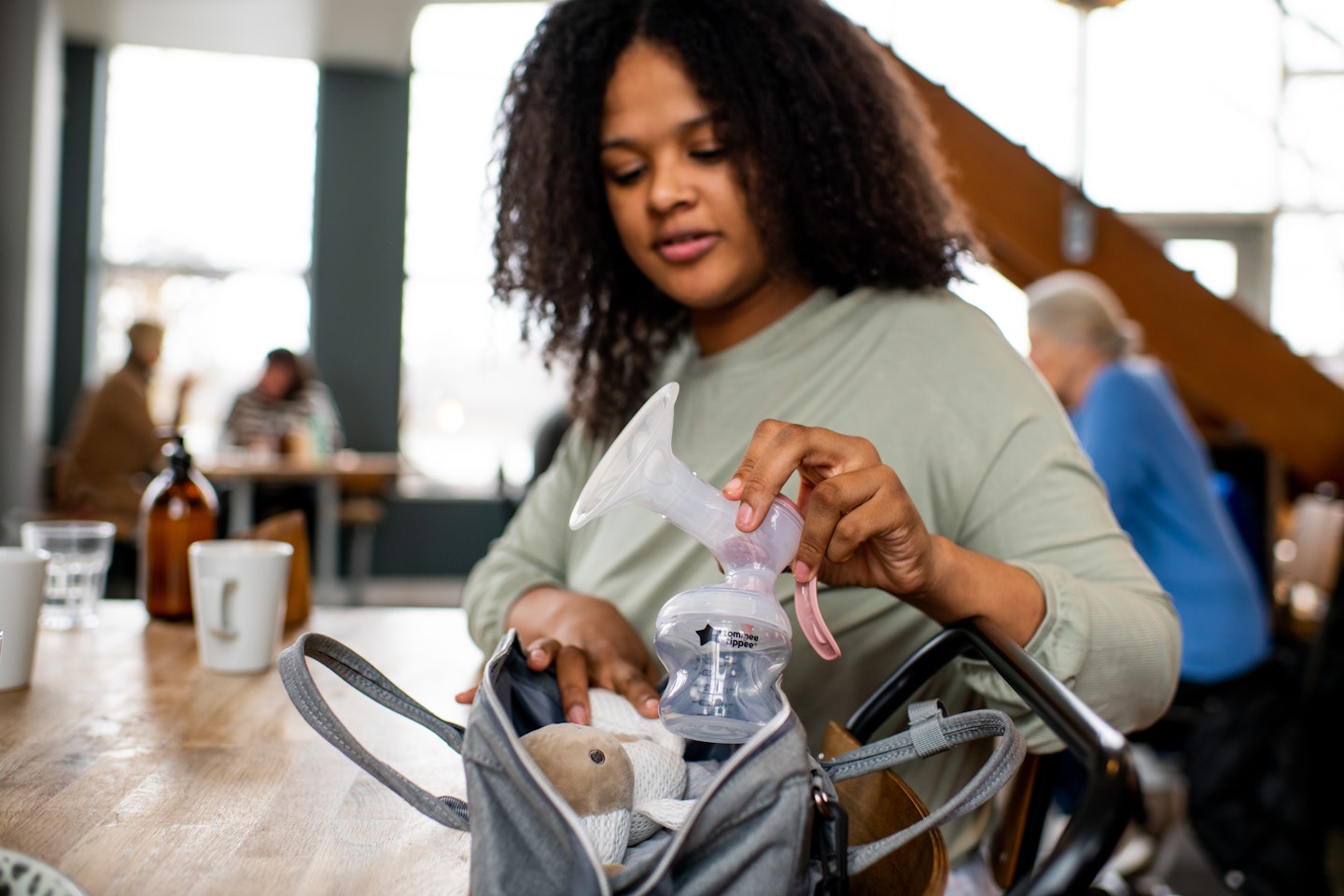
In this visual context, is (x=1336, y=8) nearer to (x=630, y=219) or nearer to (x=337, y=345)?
(x=337, y=345)

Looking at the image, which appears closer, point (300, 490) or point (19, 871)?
point (19, 871)

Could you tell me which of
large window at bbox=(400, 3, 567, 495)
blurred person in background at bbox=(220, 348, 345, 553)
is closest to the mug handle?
blurred person in background at bbox=(220, 348, 345, 553)

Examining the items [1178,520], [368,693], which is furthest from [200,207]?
[368,693]

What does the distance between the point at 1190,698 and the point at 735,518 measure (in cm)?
202

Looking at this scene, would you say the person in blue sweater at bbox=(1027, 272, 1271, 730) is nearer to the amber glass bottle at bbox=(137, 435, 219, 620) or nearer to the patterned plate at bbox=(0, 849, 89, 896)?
the amber glass bottle at bbox=(137, 435, 219, 620)

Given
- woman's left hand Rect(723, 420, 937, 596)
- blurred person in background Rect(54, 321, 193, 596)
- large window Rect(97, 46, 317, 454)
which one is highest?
large window Rect(97, 46, 317, 454)

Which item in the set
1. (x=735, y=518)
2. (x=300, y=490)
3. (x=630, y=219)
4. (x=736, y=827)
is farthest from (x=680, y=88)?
(x=300, y=490)

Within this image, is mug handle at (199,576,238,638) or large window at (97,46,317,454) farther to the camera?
large window at (97,46,317,454)

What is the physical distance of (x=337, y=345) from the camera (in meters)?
6.82

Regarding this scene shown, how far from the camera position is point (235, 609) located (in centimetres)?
100

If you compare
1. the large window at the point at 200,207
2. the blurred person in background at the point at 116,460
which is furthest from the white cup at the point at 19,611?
the large window at the point at 200,207

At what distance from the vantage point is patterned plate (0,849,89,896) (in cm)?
47

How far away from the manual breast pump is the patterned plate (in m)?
0.30

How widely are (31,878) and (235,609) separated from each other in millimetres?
535
